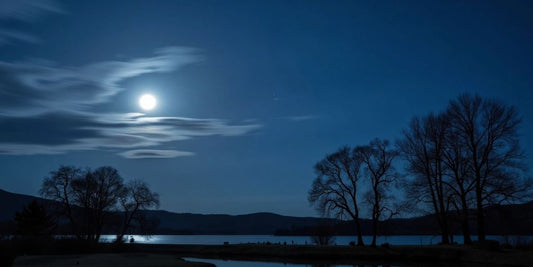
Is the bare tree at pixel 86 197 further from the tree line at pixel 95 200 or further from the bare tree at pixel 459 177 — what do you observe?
the bare tree at pixel 459 177

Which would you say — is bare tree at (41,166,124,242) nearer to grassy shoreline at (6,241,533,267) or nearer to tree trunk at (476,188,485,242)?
grassy shoreline at (6,241,533,267)

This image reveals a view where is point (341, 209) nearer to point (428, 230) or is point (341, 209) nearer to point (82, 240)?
point (428, 230)

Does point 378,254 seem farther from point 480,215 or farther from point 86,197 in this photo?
point 86,197

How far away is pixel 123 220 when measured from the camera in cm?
7794

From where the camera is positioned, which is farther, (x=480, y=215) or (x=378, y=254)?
(x=378, y=254)

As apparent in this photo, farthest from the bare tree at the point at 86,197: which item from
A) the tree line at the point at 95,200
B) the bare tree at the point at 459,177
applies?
the bare tree at the point at 459,177

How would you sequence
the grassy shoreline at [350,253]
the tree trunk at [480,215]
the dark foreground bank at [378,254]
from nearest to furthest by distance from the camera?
the dark foreground bank at [378,254], the grassy shoreline at [350,253], the tree trunk at [480,215]

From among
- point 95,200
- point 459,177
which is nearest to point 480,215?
point 459,177

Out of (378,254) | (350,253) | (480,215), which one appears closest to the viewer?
(480,215)

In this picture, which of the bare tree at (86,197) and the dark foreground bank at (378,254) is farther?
the bare tree at (86,197)

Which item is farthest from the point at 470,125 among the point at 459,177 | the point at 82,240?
the point at 82,240

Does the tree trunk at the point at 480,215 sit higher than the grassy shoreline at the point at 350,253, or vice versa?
the tree trunk at the point at 480,215

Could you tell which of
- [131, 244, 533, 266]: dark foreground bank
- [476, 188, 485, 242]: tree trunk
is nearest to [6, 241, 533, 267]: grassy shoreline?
[131, 244, 533, 266]: dark foreground bank

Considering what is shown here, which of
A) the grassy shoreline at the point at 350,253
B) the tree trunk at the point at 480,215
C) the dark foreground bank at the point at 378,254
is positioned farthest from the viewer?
the tree trunk at the point at 480,215
